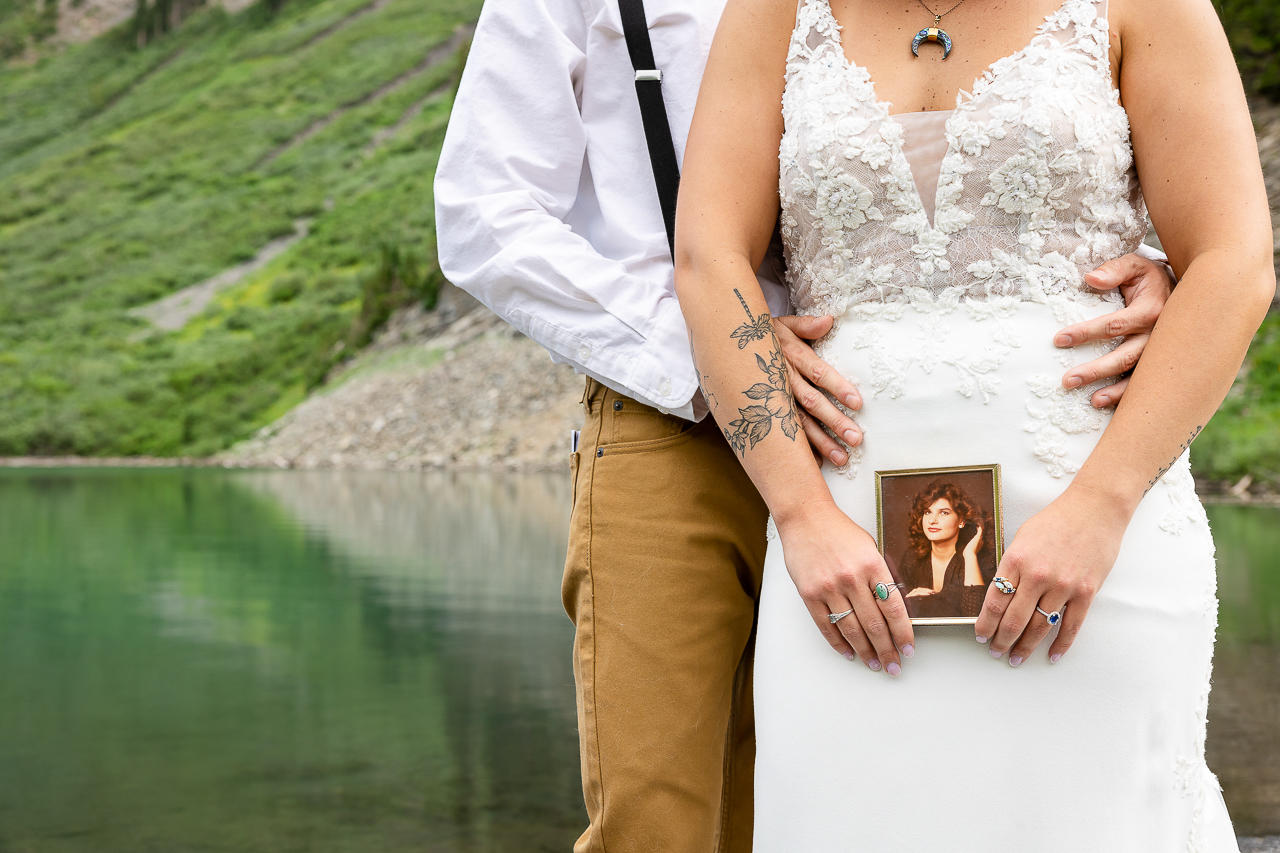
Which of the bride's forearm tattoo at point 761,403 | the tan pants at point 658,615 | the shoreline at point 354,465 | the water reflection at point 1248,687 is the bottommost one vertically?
the water reflection at point 1248,687

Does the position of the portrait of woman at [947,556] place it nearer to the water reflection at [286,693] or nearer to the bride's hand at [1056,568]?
the bride's hand at [1056,568]

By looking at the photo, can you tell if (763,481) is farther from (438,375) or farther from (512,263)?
(438,375)

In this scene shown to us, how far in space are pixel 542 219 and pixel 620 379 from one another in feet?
0.83

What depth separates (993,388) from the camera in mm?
1282

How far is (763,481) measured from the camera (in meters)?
1.33

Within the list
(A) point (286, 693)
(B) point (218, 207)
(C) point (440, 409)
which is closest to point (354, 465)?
(C) point (440, 409)

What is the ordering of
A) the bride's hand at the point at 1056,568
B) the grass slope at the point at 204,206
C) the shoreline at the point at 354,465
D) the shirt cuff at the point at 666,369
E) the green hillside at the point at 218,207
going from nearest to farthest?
1. the bride's hand at the point at 1056,568
2. the shirt cuff at the point at 666,369
3. the shoreline at the point at 354,465
4. the green hillside at the point at 218,207
5. the grass slope at the point at 204,206

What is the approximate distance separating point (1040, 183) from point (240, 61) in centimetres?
6535

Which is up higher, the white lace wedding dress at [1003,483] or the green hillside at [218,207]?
the green hillside at [218,207]

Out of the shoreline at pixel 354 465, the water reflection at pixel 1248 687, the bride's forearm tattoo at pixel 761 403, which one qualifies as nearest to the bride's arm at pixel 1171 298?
the bride's forearm tattoo at pixel 761 403

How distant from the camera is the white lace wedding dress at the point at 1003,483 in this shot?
123cm

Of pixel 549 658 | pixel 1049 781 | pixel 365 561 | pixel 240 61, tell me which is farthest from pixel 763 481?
pixel 240 61

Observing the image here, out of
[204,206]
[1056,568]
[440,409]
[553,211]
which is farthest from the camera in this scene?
[204,206]

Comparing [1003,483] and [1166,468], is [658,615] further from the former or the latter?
[1166,468]
